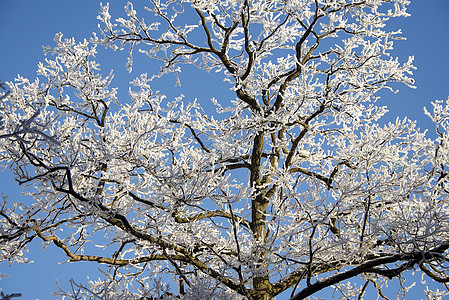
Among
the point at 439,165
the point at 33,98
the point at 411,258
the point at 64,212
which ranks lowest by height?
the point at 411,258

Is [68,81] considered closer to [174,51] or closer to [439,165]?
[174,51]

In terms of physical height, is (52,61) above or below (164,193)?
above

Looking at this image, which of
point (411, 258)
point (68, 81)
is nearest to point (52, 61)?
point (68, 81)

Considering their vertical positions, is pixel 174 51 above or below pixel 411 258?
above

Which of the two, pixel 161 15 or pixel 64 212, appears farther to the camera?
pixel 161 15

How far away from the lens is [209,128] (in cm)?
668

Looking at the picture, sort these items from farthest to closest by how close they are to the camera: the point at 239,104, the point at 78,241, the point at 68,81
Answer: the point at 239,104
the point at 78,241
the point at 68,81

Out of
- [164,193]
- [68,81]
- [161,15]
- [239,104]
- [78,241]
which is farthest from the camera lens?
[239,104]

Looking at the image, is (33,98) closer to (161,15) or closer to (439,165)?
(161,15)

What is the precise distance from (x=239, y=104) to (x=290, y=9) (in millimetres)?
1629

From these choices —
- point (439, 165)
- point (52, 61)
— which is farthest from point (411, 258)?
point (52, 61)

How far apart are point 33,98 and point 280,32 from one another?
3607mm

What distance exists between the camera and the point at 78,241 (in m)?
5.57

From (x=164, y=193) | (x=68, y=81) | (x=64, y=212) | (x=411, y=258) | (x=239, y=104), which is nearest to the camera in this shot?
(x=411, y=258)
